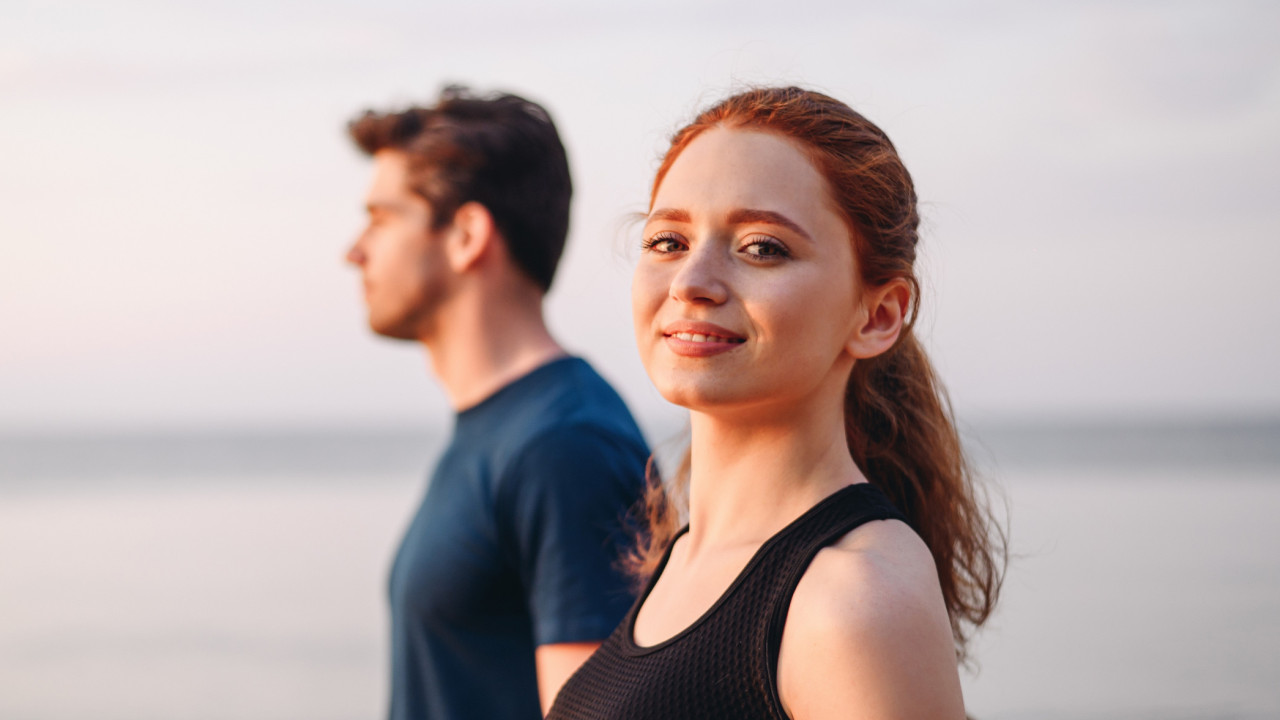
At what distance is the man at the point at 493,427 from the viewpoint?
2518mm

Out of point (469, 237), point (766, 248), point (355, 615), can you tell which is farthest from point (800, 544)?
point (355, 615)

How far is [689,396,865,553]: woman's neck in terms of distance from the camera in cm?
162

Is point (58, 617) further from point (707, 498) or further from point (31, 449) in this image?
point (31, 449)

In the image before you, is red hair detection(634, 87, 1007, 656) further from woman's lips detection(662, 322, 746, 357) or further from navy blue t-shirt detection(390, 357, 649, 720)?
navy blue t-shirt detection(390, 357, 649, 720)

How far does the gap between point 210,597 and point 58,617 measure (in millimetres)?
1145

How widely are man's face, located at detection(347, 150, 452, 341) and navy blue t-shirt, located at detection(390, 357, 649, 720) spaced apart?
19.4 inches

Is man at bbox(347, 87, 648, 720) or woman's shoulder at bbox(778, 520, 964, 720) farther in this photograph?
man at bbox(347, 87, 648, 720)

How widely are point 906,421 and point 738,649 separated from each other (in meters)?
0.62

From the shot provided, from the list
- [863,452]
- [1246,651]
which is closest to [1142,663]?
[1246,651]

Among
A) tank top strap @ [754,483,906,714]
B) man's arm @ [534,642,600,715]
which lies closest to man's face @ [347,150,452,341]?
man's arm @ [534,642,600,715]

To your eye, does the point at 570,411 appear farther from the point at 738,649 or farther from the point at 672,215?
the point at 738,649

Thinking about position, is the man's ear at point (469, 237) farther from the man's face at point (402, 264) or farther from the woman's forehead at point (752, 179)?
the woman's forehead at point (752, 179)

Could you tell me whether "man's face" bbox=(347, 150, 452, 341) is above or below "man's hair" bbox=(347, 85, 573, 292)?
below

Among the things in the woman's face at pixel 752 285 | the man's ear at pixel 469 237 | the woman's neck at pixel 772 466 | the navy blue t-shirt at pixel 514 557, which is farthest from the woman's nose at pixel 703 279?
the man's ear at pixel 469 237
